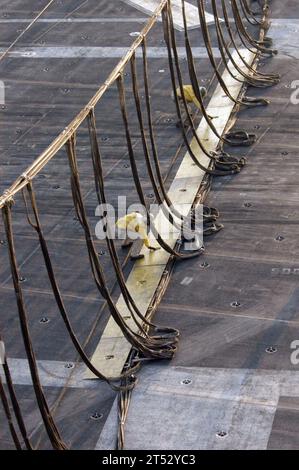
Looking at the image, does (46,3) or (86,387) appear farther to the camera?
(46,3)

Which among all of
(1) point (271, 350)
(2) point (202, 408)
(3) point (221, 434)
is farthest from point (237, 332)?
(3) point (221, 434)

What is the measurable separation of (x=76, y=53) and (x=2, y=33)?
3.80 meters

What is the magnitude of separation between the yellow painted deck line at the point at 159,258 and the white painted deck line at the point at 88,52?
8.84ft

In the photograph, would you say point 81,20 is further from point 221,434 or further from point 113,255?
point 221,434

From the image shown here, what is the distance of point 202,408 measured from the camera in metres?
21.4

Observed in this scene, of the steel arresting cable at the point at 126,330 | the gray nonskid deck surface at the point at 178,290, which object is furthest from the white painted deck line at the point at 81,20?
the steel arresting cable at the point at 126,330

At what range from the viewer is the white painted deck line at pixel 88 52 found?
1490 inches

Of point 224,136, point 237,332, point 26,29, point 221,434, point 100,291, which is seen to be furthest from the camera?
point 26,29

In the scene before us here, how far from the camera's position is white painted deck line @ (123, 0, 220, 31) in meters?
40.4

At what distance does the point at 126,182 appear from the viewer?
97.5 feet

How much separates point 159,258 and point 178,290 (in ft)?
4.68

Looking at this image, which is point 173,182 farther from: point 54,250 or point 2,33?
point 2,33

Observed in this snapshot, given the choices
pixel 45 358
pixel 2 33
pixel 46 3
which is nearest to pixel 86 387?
pixel 45 358

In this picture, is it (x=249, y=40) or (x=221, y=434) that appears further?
(x=249, y=40)
